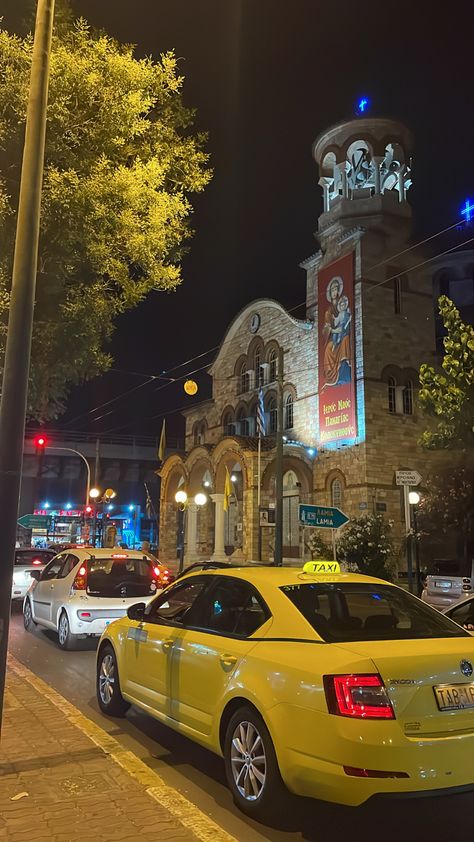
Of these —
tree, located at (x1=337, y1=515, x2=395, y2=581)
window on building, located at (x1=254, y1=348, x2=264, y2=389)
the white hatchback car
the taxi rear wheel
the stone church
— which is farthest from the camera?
window on building, located at (x1=254, y1=348, x2=264, y2=389)

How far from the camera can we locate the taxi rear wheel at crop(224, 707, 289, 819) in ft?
12.9

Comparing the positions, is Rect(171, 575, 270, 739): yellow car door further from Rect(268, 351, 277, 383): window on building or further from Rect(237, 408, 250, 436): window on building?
Rect(237, 408, 250, 436): window on building

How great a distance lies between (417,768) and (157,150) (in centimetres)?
880

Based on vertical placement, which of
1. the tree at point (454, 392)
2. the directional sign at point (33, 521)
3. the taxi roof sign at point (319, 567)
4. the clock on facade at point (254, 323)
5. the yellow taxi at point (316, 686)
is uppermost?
the clock on facade at point (254, 323)

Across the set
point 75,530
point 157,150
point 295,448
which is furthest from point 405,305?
point 75,530

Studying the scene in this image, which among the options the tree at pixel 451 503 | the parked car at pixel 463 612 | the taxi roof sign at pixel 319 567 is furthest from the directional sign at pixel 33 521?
the taxi roof sign at pixel 319 567

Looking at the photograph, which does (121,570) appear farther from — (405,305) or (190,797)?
(405,305)

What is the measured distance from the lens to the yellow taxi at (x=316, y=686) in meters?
3.59

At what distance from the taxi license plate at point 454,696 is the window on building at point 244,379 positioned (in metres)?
33.4

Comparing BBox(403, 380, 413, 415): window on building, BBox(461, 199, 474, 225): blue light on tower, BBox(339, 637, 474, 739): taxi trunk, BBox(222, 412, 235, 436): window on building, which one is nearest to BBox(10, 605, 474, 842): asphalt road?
BBox(339, 637, 474, 739): taxi trunk

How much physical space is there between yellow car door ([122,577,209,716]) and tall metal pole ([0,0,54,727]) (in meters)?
1.29

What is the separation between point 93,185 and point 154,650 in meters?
6.09

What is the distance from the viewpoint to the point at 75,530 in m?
52.8

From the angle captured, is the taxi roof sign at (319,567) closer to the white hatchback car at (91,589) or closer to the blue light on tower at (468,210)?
the white hatchback car at (91,589)
